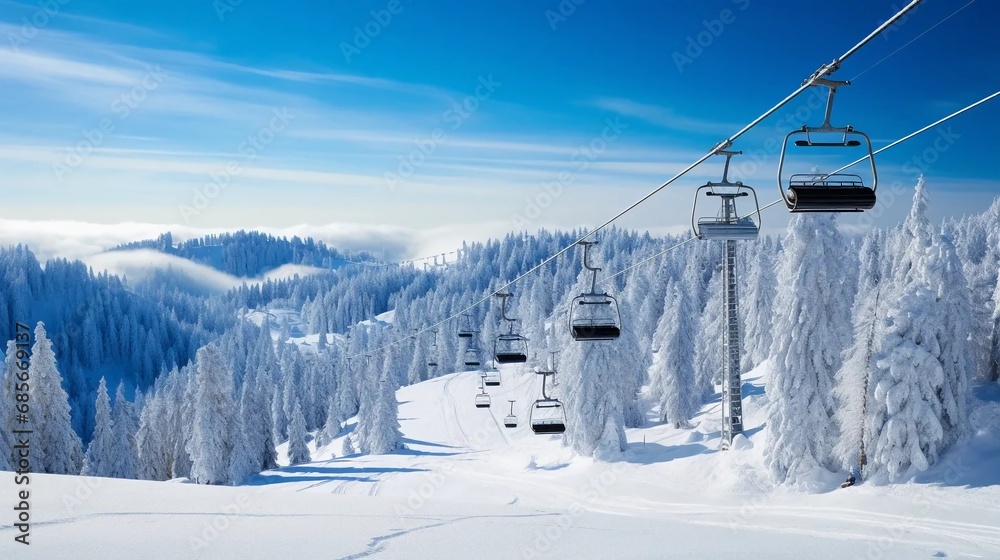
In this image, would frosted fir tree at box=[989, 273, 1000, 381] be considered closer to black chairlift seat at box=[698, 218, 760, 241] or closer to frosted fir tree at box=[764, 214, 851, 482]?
frosted fir tree at box=[764, 214, 851, 482]

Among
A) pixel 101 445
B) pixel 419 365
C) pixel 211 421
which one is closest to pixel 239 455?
pixel 211 421

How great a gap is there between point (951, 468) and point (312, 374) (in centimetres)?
8728

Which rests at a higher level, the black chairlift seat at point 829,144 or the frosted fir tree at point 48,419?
the black chairlift seat at point 829,144

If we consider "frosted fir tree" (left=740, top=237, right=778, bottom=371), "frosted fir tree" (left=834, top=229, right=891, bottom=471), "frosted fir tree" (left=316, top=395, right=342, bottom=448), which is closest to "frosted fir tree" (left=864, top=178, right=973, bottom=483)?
"frosted fir tree" (left=834, top=229, right=891, bottom=471)

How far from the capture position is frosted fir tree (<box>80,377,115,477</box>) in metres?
47.7

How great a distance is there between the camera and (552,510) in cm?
1523

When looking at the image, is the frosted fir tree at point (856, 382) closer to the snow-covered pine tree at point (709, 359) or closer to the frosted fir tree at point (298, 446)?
the snow-covered pine tree at point (709, 359)

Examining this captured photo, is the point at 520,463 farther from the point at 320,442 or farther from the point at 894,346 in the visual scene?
the point at 320,442

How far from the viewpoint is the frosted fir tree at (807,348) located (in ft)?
95.7

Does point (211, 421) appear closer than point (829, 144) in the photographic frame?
No

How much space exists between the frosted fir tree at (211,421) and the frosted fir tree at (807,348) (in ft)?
114

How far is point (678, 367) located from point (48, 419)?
139ft

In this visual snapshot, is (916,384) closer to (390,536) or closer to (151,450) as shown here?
(390,536)

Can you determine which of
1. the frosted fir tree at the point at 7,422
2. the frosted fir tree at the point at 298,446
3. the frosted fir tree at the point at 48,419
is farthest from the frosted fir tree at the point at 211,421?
the frosted fir tree at the point at 298,446
